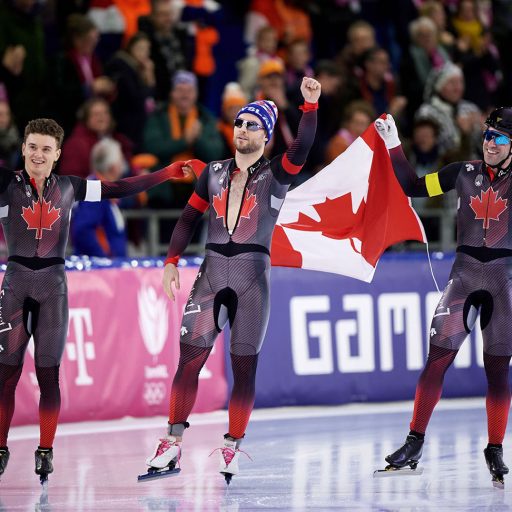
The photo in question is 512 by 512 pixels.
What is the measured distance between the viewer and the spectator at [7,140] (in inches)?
474

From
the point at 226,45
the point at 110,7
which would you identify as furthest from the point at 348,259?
the point at 226,45

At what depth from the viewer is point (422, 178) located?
890cm

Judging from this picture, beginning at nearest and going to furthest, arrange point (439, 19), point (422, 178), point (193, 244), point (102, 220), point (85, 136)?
point (422, 178) < point (102, 220) < point (85, 136) < point (193, 244) < point (439, 19)

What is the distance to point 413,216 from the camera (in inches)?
380

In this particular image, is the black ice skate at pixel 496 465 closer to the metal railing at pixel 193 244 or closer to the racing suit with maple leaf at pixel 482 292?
the racing suit with maple leaf at pixel 482 292

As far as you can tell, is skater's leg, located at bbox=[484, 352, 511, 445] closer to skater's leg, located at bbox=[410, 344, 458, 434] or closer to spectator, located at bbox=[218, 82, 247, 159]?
skater's leg, located at bbox=[410, 344, 458, 434]

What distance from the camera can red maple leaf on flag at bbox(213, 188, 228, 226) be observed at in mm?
8469

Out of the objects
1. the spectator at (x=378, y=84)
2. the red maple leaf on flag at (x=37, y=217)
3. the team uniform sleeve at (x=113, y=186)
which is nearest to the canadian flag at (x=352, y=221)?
the team uniform sleeve at (x=113, y=186)

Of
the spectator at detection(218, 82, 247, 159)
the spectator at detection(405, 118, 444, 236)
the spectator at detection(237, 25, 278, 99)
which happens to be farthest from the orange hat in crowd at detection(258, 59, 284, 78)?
the spectator at detection(405, 118, 444, 236)

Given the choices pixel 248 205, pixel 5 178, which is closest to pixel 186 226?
pixel 248 205

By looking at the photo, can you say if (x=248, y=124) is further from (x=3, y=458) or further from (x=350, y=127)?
(x=350, y=127)

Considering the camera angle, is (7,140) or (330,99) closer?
(7,140)

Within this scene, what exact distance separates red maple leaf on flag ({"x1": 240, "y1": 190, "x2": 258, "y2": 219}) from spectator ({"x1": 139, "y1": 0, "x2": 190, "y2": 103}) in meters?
6.13

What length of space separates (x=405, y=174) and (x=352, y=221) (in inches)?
37.2
